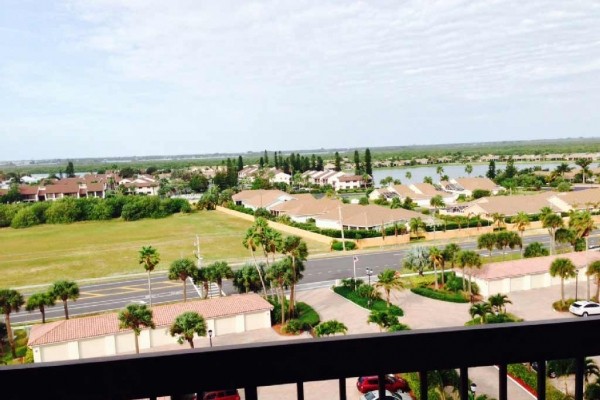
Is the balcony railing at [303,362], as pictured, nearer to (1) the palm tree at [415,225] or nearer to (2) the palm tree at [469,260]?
(2) the palm tree at [469,260]

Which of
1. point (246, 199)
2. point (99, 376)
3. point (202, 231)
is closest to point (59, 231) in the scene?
point (202, 231)

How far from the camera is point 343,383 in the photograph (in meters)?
2.03

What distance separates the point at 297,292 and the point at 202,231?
2694cm

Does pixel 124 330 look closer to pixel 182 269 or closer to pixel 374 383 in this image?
pixel 182 269

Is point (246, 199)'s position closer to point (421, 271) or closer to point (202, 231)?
point (202, 231)

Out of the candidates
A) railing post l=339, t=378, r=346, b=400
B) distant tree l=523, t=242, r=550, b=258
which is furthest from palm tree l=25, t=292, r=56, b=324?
distant tree l=523, t=242, r=550, b=258

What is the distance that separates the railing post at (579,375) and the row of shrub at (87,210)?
222 ft

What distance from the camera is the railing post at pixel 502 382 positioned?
2.11 metres

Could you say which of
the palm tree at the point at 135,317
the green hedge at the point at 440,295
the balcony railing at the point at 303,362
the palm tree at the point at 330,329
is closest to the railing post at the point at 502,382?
the balcony railing at the point at 303,362

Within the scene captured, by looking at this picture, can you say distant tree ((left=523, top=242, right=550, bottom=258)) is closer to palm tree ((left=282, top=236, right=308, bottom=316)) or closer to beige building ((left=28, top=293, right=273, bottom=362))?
palm tree ((left=282, top=236, right=308, bottom=316))

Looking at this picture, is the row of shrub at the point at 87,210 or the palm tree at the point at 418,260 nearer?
the palm tree at the point at 418,260

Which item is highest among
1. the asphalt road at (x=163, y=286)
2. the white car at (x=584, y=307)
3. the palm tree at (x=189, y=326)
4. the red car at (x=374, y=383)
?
the red car at (x=374, y=383)

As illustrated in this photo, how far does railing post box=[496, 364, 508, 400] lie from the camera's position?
2.11 m

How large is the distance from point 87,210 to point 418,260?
52167mm
